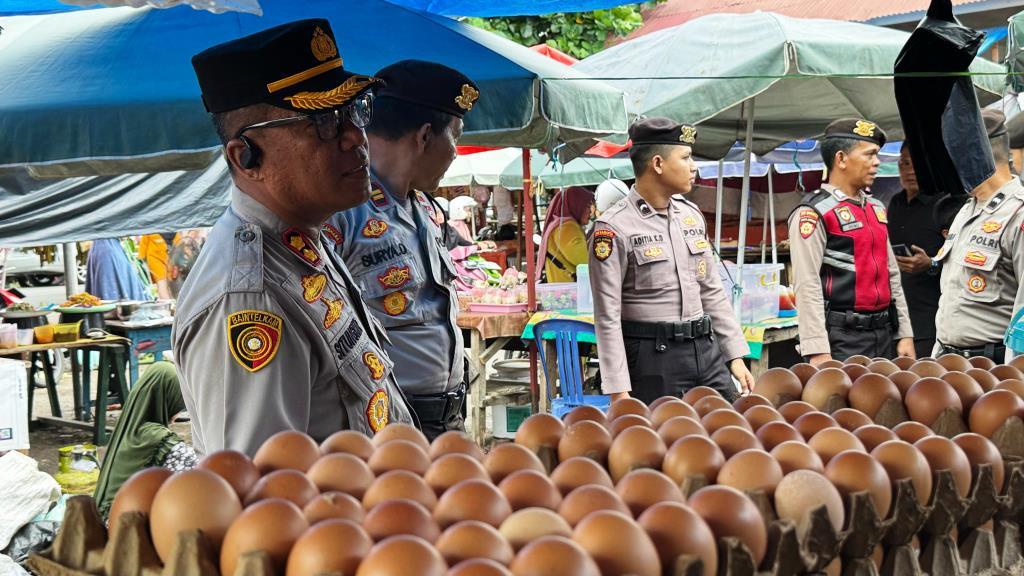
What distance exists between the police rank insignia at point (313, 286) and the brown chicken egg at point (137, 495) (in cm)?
69

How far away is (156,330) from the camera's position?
9.08m

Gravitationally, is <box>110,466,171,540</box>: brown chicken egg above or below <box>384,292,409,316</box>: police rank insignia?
below

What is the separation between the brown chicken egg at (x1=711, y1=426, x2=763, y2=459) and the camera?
6.27 ft

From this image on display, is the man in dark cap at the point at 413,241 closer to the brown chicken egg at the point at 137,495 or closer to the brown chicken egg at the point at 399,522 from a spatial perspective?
the brown chicken egg at the point at 137,495

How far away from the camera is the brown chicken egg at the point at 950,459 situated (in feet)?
6.30

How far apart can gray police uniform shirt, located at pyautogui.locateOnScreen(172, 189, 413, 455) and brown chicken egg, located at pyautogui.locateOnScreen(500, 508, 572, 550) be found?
72cm

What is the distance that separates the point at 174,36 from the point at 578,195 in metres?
7.07

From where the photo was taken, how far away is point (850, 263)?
544 cm

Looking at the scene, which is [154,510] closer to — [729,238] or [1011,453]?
[1011,453]

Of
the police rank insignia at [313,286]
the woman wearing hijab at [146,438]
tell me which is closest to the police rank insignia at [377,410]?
the police rank insignia at [313,286]

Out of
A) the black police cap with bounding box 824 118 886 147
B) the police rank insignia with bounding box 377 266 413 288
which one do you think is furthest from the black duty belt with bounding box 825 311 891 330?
the police rank insignia with bounding box 377 266 413 288

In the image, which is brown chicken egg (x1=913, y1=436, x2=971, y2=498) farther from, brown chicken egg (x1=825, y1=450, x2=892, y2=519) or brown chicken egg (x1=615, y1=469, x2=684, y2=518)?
brown chicken egg (x1=615, y1=469, x2=684, y2=518)

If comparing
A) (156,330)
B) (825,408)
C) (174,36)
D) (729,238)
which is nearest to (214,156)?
(174,36)

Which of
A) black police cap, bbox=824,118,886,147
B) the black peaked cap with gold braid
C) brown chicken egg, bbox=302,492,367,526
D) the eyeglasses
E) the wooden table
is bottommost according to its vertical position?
the wooden table
